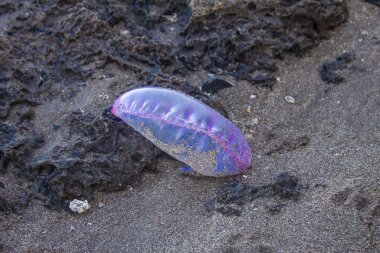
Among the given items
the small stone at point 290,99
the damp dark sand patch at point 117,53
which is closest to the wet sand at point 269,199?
the small stone at point 290,99

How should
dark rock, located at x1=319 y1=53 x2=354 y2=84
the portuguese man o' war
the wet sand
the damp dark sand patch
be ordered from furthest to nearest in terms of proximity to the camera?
dark rock, located at x1=319 y1=53 x2=354 y2=84 < the damp dark sand patch < the portuguese man o' war < the wet sand

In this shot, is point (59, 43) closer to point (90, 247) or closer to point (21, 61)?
point (21, 61)

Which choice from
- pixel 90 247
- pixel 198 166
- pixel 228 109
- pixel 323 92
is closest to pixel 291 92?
pixel 323 92

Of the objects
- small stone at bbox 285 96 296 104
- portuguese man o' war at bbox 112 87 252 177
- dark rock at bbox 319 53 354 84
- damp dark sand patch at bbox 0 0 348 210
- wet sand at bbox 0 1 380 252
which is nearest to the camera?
wet sand at bbox 0 1 380 252

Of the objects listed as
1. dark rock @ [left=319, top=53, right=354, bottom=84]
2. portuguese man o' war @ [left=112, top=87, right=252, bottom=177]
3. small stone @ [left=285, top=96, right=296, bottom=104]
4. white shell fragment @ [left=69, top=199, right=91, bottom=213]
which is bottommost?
white shell fragment @ [left=69, top=199, right=91, bottom=213]

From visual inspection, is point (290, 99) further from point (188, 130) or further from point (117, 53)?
point (117, 53)

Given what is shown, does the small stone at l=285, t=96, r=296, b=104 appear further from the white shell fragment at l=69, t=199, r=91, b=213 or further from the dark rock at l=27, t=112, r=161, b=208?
the white shell fragment at l=69, t=199, r=91, b=213

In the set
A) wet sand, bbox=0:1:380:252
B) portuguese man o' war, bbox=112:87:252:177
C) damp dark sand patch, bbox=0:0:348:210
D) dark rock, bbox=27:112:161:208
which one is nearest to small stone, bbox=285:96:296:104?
wet sand, bbox=0:1:380:252
